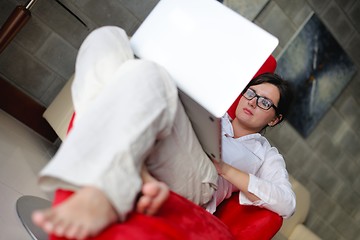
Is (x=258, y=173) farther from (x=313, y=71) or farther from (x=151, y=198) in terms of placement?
(x=313, y=71)

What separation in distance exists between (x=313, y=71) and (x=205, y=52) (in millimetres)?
2134

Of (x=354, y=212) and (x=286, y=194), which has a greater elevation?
(x=354, y=212)

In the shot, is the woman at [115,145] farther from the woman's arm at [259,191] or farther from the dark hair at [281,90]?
the dark hair at [281,90]

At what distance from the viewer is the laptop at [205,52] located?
112 cm

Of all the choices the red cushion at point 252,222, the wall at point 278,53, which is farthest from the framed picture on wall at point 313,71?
the red cushion at point 252,222

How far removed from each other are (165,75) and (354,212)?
320cm

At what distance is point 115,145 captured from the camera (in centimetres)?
79

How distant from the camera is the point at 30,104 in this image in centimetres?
→ 215

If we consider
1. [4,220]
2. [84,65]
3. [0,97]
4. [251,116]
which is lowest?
[4,220]

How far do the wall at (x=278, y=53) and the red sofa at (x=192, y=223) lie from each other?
3.55 feet

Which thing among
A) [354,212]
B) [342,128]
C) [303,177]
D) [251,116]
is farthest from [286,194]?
[354,212]

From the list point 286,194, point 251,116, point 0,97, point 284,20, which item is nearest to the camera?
point 286,194

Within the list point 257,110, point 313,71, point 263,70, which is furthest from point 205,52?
point 313,71

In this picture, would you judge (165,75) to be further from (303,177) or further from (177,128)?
(303,177)
